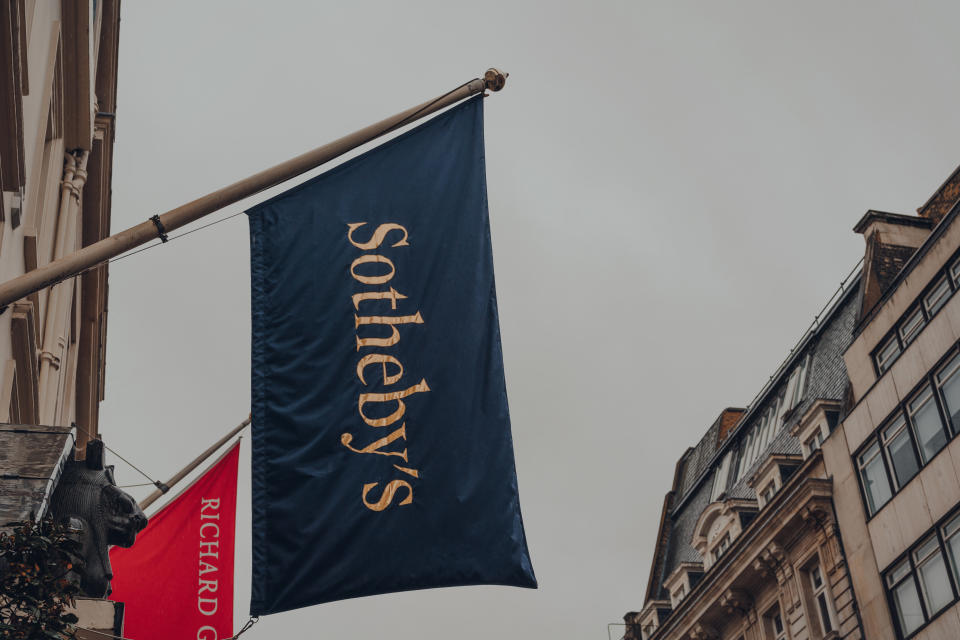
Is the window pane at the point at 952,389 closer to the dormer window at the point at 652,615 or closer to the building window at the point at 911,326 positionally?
the building window at the point at 911,326

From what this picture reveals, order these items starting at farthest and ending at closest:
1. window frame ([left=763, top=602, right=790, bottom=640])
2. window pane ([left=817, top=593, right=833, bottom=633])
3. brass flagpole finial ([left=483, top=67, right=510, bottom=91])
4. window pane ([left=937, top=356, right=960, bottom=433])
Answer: window frame ([left=763, top=602, right=790, bottom=640]), window pane ([left=817, top=593, right=833, bottom=633]), window pane ([left=937, top=356, right=960, bottom=433]), brass flagpole finial ([left=483, top=67, right=510, bottom=91])

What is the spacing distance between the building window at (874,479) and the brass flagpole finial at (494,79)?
2066 cm

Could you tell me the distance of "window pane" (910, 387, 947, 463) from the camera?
26.3m

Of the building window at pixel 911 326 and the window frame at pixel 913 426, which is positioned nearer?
the window frame at pixel 913 426

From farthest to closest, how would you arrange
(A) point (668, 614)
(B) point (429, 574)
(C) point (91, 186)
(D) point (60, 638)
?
1. (A) point (668, 614)
2. (C) point (91, 186)
3. (B) point (429, 574)
4. (D) point (60, 638)

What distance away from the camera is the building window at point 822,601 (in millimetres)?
30145

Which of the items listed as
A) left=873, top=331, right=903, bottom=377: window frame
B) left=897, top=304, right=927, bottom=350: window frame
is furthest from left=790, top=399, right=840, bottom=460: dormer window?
left=897, top=304, right=927, bottom=350: window frame

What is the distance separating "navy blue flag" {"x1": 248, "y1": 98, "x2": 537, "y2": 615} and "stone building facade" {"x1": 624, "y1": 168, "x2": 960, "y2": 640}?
60.7ft

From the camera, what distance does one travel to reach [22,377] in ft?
44.5

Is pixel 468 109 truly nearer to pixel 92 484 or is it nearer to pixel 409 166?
pixel 409 166

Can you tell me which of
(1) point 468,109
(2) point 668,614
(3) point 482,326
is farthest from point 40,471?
(2) point 668,614

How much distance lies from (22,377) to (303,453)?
6001mm

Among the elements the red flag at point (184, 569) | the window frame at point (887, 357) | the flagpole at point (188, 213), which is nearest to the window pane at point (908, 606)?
the window frame at point (887, 357)

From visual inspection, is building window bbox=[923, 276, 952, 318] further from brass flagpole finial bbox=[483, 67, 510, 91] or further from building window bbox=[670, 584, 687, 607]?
brass flagpole finial bbox=[483, 67, 510, 91]
